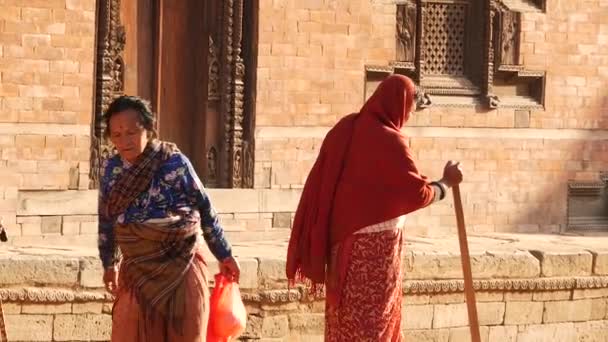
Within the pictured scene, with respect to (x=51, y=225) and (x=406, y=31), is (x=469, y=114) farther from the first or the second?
(x=51, y=225)

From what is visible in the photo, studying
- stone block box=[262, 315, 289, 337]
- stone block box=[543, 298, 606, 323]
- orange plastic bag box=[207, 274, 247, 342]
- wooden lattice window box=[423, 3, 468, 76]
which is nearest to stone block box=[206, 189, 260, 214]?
wooden lattice window box=[423, 3, 468, 76]

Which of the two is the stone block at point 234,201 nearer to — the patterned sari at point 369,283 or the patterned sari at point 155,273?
the patterned sari at point 369,283

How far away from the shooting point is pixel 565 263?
10203 mm

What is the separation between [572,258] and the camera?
403 inches

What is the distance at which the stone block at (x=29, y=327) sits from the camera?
27.3 ft

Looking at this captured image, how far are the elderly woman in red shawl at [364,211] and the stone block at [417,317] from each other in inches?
86.4

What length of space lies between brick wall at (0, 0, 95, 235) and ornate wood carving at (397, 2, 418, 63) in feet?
11.0

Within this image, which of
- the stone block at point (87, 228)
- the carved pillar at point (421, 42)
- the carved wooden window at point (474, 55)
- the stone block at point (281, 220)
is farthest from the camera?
the carved wooden window at point (474, 55)

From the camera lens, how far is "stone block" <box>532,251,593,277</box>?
33.1ft

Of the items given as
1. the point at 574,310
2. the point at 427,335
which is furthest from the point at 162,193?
the point at 574,310

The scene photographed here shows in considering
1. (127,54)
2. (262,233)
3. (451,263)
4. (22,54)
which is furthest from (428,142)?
(451,263)

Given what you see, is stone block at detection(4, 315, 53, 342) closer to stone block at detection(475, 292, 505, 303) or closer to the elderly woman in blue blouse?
the elderly woman in blue blouse

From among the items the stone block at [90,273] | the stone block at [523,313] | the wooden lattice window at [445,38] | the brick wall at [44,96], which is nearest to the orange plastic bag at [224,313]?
the stone block at [90,273]

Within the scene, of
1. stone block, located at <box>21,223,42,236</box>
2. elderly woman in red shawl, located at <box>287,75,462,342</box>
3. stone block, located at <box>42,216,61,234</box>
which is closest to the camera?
elderly woman in red shawl, located at <box>287,75,462,342</box>
